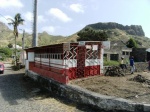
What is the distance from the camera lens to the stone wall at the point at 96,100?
408 inches

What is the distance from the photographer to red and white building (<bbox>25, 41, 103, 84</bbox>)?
16469mm

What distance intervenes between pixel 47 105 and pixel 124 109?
178 inches

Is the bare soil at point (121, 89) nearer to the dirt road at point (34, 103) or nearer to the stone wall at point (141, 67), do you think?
the dirt road at point (34, 103)

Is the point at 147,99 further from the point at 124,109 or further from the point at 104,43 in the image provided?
the point at 104,43

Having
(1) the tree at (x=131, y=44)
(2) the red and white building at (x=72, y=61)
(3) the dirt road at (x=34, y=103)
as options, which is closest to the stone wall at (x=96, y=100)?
(3) the dirt road at (x=34, y=103)

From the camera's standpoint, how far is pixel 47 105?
13359 millimetres

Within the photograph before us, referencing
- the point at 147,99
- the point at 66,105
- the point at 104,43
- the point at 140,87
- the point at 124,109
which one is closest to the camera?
the point at 124,109

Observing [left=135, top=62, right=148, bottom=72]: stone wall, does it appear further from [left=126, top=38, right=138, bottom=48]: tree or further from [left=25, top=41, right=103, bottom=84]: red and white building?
[left=126, top=38, right=138, bottom=48]: tree

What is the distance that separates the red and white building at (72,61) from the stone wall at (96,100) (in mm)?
739

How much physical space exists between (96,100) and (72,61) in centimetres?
575

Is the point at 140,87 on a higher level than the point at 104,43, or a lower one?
lower

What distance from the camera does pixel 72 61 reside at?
1722 centimetres

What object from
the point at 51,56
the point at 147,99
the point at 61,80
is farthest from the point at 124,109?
the point at 51,56

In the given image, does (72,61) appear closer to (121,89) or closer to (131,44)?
(121,89)
